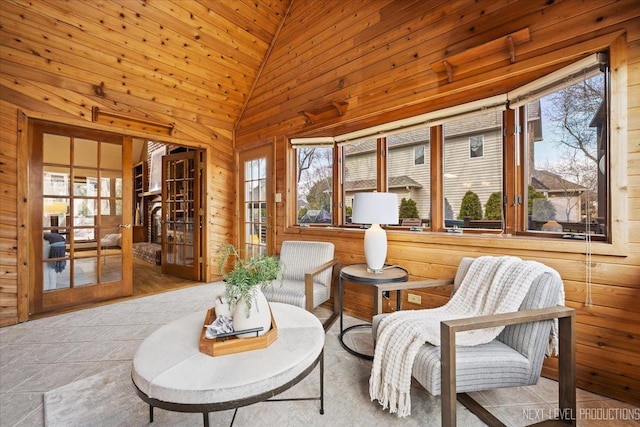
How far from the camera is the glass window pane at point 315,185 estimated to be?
3514 millimetres

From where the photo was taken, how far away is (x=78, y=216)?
3.37 meters

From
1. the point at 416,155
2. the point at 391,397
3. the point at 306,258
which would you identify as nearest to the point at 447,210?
the point at 416,155

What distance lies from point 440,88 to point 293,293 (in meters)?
2.19

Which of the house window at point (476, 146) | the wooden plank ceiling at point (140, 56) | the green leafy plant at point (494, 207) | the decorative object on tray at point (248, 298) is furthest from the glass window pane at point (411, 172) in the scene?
the wooden plank ceiling at point (140, 56)

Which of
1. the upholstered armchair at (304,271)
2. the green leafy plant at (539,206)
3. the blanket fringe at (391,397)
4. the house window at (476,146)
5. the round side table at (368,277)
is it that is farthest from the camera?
the upholstered armchair at (304,271)

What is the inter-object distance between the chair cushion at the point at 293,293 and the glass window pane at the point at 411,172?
1086mm

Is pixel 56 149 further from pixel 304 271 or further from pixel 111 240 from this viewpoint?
pixel 304 271

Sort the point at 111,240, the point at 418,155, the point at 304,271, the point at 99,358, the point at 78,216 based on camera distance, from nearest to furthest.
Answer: the point at 99,358 → the point at 418,155 → the point at 304,271 → the point at 78,216 → the point at 111,240

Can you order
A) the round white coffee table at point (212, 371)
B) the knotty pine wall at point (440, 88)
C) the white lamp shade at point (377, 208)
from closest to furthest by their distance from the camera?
the round white coffee table at point (212, 371) < the knotty pine wall at point (440, 88) < the white lamp shade at point (377, 208)

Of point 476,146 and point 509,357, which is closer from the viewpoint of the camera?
point 509,357

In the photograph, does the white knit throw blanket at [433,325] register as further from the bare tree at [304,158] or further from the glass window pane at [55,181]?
the glass window pane at [55,181]

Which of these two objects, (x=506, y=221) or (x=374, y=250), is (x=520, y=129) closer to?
(x=506, y=221)

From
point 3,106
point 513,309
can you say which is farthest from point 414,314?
point 3,106

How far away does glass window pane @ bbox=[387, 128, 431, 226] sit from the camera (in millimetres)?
2730
